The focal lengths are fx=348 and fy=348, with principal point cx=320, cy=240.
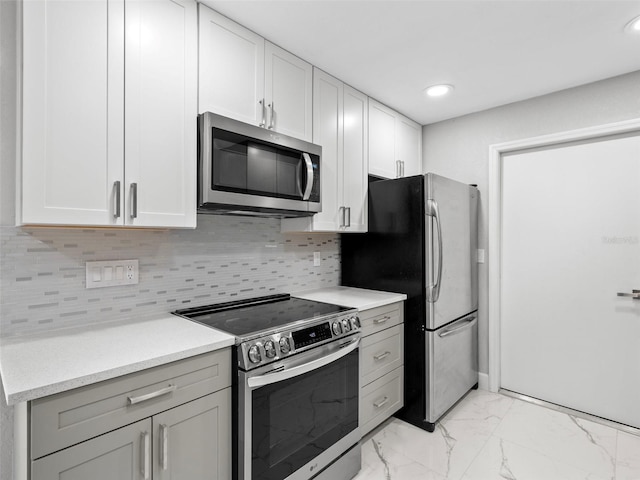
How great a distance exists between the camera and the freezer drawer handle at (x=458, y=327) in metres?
2.45

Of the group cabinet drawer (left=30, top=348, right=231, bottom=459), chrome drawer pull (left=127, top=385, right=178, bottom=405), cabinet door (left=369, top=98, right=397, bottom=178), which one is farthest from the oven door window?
cabinet door (left=369, top=98, right=397, bottom=178)

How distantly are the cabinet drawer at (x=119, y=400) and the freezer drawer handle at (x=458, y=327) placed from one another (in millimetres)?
1635

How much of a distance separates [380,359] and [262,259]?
100cm

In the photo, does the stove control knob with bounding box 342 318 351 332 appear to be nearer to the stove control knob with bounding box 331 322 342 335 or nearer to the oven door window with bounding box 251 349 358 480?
the stove control knob with bounding box 331 322 342 335

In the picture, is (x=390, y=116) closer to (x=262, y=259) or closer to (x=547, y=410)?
(x=262, y=259)

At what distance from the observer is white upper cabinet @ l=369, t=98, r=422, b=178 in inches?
107

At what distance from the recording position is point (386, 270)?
257 cm

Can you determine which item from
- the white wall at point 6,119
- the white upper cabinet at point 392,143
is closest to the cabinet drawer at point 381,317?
the white upper cabinet at point 392,143

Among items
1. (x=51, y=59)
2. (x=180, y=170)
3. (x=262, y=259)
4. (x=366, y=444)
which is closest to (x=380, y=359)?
(x=366, y=444)

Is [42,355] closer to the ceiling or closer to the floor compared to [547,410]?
closer to the ceiling

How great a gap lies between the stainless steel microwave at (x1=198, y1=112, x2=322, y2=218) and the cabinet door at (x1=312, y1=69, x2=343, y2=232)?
165 millimetres

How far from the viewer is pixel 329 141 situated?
2328 millimetres

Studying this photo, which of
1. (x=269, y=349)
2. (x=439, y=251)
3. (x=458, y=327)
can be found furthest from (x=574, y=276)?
(x=269, y=349)

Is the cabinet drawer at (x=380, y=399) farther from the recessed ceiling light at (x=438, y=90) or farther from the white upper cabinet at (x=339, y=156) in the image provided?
the recessed ceiling light at (x=438, y=90)
